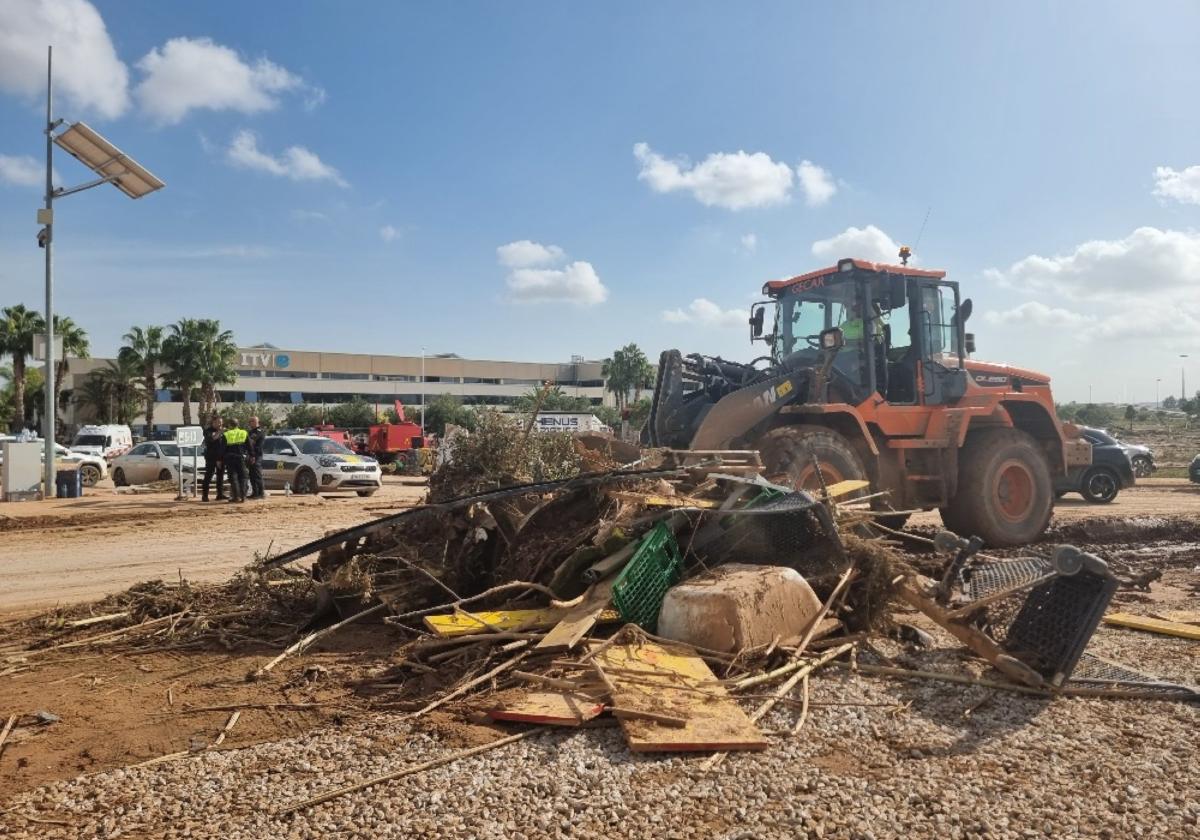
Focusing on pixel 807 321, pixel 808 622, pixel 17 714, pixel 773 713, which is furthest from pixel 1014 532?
pixel 17 714

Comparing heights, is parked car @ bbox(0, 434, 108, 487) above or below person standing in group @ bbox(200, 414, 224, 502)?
below

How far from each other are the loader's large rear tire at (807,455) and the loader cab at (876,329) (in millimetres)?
1046

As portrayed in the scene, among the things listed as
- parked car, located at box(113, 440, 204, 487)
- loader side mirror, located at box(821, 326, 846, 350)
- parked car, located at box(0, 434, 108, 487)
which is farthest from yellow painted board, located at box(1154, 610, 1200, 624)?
parked car, located at box(0, 434, 108, 487)

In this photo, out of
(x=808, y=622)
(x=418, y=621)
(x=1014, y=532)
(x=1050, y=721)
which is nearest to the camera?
(x=1050, y=721)

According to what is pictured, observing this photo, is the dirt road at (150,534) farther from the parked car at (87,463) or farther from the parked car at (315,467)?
the parked car at (87,463)

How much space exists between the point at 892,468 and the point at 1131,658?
4.80 meters

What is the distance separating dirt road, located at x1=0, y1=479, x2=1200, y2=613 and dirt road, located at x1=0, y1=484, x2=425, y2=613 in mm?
11

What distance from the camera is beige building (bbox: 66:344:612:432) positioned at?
231ft

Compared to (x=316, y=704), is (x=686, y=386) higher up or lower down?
higher up

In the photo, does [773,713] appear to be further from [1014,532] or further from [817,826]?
[1014,532]

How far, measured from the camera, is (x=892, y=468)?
10078 millimetres

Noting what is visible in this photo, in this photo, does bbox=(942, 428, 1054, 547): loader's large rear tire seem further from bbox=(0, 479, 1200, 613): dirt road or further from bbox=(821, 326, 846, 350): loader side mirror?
bbox=(821, 326, 846, 350): loader side mirror

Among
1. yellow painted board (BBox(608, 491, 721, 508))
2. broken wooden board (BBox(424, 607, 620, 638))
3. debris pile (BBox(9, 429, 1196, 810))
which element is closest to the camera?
debris pile (BBox(9, 429, 1196, 810))

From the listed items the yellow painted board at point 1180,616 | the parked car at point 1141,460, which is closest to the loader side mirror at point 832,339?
the yellow painted board at point 1180,616
